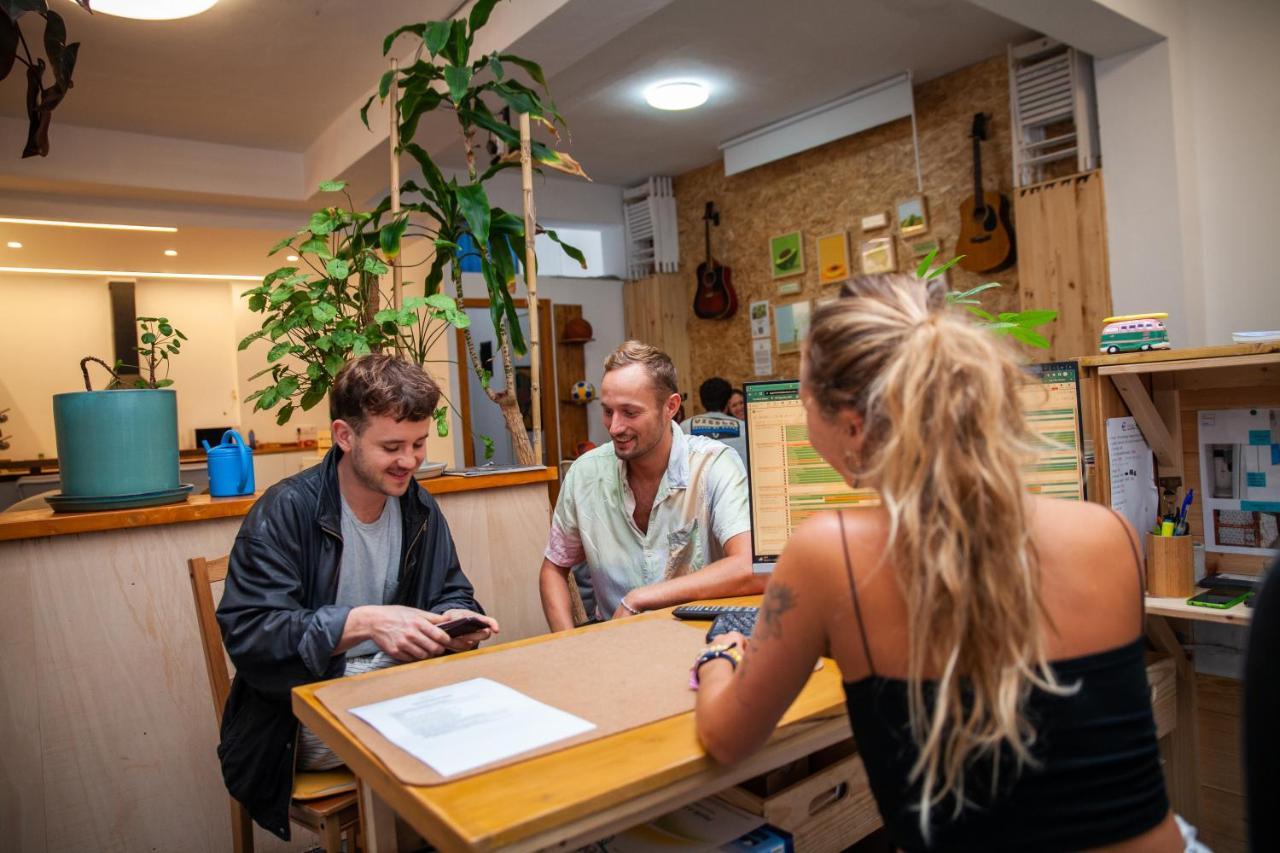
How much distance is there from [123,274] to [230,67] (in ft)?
14.9

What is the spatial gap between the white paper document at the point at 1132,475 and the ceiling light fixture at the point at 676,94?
397 cm

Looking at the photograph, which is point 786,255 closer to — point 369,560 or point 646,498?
point 646,498

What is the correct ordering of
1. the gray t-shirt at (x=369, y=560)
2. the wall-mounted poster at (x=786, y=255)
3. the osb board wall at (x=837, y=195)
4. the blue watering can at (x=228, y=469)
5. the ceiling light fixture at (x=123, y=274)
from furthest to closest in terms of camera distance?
the ceiling light fixture at (x=123, y=274), the wall-mounted poster at (x=786, y=255), the osb board wall at (x=837, y=195), the blue watering can at (x=228, y=469), the gray t-shirt at (x=369, y=560)

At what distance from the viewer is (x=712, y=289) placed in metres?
7.18

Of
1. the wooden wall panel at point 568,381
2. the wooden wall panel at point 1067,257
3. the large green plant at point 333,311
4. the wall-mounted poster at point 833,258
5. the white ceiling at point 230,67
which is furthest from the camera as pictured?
the wooden wall panel at point 568,381

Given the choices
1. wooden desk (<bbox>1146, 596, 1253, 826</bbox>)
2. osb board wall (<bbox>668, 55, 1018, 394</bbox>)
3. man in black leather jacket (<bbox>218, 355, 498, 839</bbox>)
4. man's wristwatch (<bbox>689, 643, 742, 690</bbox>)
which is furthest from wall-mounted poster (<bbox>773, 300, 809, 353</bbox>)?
man's wristwatch (<bbox>689, 643, 742, 690</bbox>)

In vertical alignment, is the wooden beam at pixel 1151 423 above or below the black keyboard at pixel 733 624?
above

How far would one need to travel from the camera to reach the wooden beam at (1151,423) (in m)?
2.09

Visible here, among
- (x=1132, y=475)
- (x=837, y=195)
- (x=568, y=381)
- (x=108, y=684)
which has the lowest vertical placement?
(x=108, y=684)

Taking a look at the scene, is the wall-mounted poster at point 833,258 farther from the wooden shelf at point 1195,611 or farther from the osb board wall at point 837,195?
the wooden shelf at point 1195,611

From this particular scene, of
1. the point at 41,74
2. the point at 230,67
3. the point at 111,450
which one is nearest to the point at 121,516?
the point at 111,450

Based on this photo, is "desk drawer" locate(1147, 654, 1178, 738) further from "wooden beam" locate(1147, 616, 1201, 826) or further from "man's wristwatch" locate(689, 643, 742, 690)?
"man's wristwatch" locate(689, 643, 742, 690)

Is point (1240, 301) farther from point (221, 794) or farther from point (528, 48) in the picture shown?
point (221, 794)

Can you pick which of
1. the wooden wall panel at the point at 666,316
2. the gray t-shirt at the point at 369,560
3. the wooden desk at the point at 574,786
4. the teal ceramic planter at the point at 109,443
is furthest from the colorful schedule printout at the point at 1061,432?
the wooden wall panel at the point at 666,316
